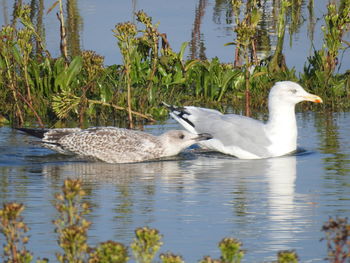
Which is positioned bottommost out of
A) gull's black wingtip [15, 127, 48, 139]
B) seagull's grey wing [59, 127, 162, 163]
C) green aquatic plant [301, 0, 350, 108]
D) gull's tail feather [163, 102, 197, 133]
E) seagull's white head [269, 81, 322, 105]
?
seagull's grey wing [59, 127, 162, 163]

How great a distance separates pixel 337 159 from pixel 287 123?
0.99 metres

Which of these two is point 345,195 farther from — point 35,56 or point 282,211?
point 35,56

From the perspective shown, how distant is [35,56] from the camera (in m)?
14.5

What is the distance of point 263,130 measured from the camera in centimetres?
1092

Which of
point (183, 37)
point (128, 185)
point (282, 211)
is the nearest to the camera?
point (282, 211)

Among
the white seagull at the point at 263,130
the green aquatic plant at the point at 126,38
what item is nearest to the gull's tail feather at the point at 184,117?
the white seagull at the point at 263,130

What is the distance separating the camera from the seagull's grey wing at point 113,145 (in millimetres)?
10539

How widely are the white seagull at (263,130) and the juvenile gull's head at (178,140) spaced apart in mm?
327

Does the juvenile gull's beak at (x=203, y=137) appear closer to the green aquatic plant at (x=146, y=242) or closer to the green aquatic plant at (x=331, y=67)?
the green aquatic plant at (x=331, y=67)

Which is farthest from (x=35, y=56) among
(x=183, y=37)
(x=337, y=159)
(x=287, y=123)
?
(x=337, y=159)

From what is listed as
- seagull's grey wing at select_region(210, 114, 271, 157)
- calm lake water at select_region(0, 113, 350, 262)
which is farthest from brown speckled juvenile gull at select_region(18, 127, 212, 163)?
seagull's grey wing at select_region(210, 114, 271, 157)

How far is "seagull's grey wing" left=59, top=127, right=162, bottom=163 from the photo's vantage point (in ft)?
34.6

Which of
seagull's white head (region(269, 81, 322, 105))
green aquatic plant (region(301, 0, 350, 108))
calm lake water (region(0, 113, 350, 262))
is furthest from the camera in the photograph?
green aquatic plant (region(301, 0, 350, 108))

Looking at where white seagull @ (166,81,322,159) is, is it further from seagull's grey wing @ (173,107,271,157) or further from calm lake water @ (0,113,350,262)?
calm lake water @ (0,113,350,262)
